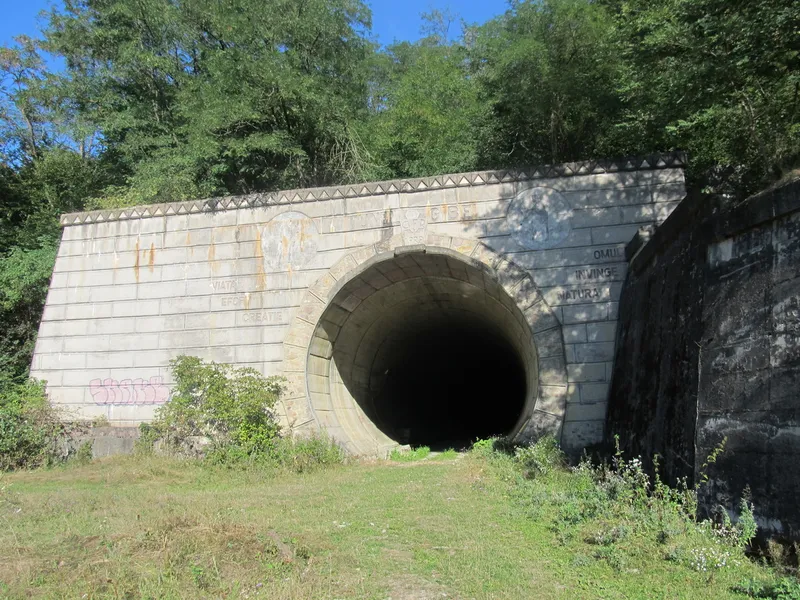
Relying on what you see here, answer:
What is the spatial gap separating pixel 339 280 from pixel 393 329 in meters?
3.42

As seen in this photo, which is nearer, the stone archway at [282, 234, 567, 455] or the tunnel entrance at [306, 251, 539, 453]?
the stone archway at [282, 234, 567, 455]

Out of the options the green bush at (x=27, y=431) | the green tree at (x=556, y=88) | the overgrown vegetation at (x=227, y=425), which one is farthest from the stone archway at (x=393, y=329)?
the green tree at (x=556, y=88)

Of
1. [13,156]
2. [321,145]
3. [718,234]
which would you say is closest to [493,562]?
[718,234]

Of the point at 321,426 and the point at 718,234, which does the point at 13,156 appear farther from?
the point at 718,234

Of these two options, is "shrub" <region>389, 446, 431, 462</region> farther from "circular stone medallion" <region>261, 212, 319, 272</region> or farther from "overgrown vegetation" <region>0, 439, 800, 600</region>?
"circular stone medallion" <region>261, 212, 319, 272</region>

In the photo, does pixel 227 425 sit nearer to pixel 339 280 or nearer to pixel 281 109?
pixel 339 280

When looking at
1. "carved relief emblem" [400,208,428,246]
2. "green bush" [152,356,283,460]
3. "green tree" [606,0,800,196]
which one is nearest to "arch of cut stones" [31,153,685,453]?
"carved relief emblem" [400,208,428,246]

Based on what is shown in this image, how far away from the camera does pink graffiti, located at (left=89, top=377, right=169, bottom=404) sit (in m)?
10.9

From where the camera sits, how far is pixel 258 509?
683cm

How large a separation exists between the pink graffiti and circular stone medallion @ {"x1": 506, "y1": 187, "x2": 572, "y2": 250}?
6.91m

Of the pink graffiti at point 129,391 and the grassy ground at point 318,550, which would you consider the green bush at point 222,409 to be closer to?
the pink graffiti at point 129,391

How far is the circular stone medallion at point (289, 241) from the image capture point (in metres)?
10.9

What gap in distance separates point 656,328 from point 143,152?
17.2 m

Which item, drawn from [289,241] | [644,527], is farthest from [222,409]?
[644,527]
